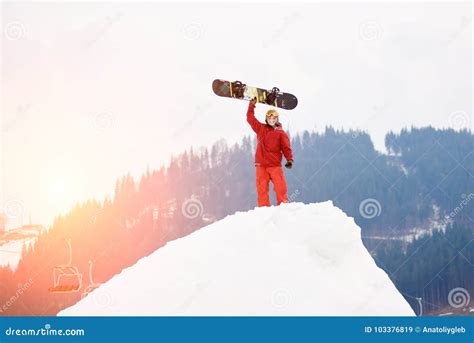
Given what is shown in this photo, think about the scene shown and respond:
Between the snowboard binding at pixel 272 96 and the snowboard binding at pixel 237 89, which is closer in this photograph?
the snowboard binding at pixel 237 89

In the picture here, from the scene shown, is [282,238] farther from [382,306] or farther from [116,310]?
[116,310]

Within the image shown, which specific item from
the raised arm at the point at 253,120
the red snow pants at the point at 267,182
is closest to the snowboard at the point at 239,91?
the raised arm at the point at 253,120

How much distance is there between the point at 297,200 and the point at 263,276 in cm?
7528

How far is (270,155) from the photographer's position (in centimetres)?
920

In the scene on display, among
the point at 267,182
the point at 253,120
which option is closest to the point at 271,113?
the point at 253,120

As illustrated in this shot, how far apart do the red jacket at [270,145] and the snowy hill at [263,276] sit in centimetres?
172

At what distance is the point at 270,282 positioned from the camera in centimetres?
641

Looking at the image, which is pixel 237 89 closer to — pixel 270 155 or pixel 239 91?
pixel 239 91

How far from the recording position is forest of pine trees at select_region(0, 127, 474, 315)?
252 ft

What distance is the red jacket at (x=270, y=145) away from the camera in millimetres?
9227

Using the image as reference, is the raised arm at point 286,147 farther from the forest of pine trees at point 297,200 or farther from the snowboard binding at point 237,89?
the forest of pine trees at point 297,200

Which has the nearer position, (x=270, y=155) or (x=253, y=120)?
(x=270, y=155)

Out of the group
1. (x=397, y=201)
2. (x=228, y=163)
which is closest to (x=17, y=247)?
(x=228, y=163)

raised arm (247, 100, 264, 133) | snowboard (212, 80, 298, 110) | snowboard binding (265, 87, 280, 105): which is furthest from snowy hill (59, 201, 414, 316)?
snowboard binding (265, 87, 280, 105)
